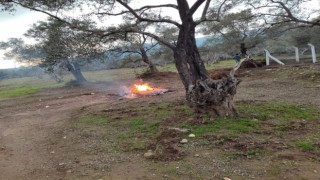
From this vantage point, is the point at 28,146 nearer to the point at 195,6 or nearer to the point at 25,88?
the point at 195,6

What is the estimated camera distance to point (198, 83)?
901 centimetres

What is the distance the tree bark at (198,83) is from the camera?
875cm

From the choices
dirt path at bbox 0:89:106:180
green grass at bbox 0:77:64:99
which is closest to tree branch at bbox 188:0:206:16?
dirt path at bbox 0:89:106:180

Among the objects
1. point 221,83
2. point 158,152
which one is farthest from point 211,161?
point 221,83

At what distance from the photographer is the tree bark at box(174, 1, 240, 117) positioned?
8750 mm

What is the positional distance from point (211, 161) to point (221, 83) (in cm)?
338

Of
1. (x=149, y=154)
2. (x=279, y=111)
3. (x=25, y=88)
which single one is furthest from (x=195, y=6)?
(x=25, y=88)

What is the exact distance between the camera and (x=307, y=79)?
15.0m

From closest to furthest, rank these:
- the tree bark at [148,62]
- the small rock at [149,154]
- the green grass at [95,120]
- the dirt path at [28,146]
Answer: the dirt path at [28,146] → the small rock at [149,154] → the green grass at [95,120] → the tree bark at [148,62]

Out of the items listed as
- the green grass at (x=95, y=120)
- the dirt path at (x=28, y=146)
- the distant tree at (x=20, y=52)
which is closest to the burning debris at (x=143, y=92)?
the dirt path at (x=28, y=146)

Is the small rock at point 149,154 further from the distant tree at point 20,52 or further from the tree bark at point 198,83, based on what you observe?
the distant tree at point 20,52

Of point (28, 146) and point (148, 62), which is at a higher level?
point (148, 62)

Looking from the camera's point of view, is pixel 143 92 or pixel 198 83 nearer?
pixel 198 83

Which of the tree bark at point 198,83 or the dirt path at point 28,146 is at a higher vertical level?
the tree bark at point 198,83
